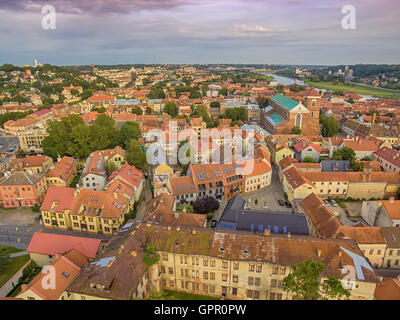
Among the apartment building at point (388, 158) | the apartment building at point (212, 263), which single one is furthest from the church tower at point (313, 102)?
the apartment building at point (212, 263)

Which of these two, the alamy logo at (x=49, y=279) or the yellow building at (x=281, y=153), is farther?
the yellow building at (x=281, y=153)

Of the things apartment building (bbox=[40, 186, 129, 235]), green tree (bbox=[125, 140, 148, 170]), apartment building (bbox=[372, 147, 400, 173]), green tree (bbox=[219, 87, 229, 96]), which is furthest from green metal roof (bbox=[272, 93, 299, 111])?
apartment building (bbox=[40, 186, 129, 235])

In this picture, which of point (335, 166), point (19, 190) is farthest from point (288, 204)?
point (19, 190)

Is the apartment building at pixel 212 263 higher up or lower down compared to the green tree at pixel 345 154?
lower down

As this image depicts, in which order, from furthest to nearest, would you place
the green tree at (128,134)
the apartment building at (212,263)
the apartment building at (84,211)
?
1. the green tree at (128,134)
2. the apartment building at (84,211)
3. the apartment building at (212,263)

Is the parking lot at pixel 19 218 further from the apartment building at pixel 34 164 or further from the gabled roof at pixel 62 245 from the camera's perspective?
the apartment building at pixel 34 164

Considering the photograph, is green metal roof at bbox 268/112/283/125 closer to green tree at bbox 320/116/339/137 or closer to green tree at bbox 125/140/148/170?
green tree at bbox 320/116/339/137
